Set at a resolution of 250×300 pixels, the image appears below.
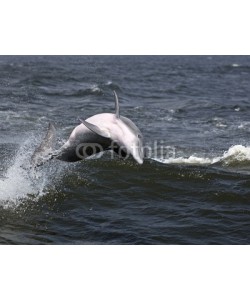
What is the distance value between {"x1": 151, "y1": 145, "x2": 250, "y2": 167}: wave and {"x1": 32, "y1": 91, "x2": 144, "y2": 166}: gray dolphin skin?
22.1ft

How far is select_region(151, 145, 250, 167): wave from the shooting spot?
1709 centimetres

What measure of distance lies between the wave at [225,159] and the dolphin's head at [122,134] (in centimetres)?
773

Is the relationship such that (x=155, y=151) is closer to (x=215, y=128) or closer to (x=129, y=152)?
(x=215, y=128)

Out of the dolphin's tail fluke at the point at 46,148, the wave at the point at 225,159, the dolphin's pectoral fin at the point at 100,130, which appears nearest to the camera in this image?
the dolphin's pectoral fin at the point at 100,130

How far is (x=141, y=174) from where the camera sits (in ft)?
49.3

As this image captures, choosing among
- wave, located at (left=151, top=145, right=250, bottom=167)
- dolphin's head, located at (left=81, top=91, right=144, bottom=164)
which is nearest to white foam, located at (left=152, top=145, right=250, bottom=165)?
wave, located at (left=151, top=145, right=250, bottom=167)

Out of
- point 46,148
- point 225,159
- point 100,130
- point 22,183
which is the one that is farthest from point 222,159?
point 100,130

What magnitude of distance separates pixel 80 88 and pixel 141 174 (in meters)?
21.7

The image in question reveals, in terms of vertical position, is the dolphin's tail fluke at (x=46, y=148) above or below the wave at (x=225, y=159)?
above

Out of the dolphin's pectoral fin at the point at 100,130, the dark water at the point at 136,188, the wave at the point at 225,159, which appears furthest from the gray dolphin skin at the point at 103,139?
the wave at the point at 225,159

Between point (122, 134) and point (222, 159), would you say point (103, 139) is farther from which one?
point (222, 159)

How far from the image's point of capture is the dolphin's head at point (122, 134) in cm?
840

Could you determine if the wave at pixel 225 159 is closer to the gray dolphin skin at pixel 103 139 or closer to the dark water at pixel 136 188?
the dark water at pixel 136 188

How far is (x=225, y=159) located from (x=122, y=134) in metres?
9.47
